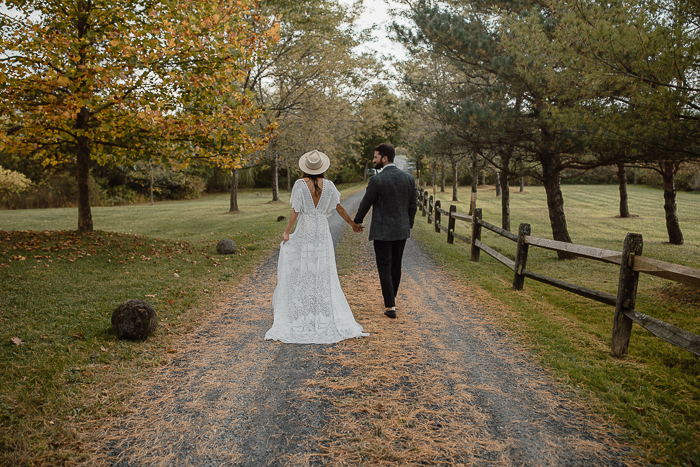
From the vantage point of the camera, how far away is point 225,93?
8.98 metres

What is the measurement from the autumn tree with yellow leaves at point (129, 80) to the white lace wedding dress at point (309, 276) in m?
4.52

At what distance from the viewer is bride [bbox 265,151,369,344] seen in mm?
4754

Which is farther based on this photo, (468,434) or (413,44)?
(413,44)

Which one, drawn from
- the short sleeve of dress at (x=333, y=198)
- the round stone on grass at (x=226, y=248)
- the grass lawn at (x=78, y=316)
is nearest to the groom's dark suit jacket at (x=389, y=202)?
the short sleeve of dress at (x=333, y=198)

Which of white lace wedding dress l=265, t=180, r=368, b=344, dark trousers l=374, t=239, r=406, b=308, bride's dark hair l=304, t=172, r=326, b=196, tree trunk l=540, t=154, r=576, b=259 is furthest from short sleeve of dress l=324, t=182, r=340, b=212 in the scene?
tree trunk l=540, t=154, r=576, b=259

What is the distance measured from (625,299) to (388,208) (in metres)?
2.80

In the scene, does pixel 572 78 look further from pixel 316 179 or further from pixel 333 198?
pixel 316 179

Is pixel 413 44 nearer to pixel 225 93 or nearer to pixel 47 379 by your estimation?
pixel 225 93

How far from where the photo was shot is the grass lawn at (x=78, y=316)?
116 inches

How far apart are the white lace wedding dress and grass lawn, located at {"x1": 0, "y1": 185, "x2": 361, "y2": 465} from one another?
134cm

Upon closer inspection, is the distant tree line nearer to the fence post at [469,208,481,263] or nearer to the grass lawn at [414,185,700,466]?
the fence post at [469,208,481,263]

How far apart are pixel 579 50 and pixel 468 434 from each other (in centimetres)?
659

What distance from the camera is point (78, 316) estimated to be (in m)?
5.05

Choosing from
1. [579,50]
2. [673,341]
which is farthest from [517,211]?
[673,341]
